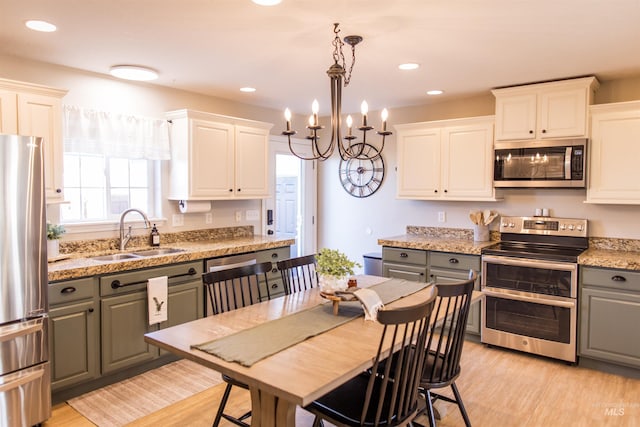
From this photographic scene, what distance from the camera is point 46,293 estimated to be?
2.50 m

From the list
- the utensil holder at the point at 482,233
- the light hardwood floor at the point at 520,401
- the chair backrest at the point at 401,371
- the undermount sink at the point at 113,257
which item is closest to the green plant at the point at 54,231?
the undermount sink at the point at 113,257

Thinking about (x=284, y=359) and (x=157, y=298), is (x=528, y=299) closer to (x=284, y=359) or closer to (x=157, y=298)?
(x=284, y=359)

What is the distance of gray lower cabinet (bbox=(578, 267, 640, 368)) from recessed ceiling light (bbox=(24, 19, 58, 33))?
154 inches

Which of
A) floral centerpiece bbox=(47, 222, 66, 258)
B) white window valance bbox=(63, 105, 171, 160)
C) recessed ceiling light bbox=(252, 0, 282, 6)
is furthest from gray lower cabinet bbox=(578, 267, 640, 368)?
floral centerpiece bbox=(47, 222, 66, 258)

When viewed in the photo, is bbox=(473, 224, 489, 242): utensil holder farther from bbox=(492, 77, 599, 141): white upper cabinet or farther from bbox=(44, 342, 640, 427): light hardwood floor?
bbox=(44, 342, 640, 427): light hardwood floor

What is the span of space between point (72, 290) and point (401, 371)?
214cm

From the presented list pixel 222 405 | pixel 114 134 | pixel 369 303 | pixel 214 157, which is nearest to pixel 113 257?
pixel 114 134

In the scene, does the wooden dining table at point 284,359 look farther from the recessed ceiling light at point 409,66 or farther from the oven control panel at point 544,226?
the oven control panel at point 544,226

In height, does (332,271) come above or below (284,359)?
above

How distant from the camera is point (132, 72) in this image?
3414 mm

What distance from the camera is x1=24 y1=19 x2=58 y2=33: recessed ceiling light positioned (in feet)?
8.12

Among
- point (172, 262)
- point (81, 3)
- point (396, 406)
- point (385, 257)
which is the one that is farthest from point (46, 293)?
point (385, 257)

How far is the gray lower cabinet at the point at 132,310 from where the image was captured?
2.99 meters

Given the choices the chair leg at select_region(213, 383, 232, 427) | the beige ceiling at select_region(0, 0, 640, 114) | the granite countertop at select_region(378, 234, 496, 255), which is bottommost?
the chair leg at select_region(213, 383, 232, 427)
